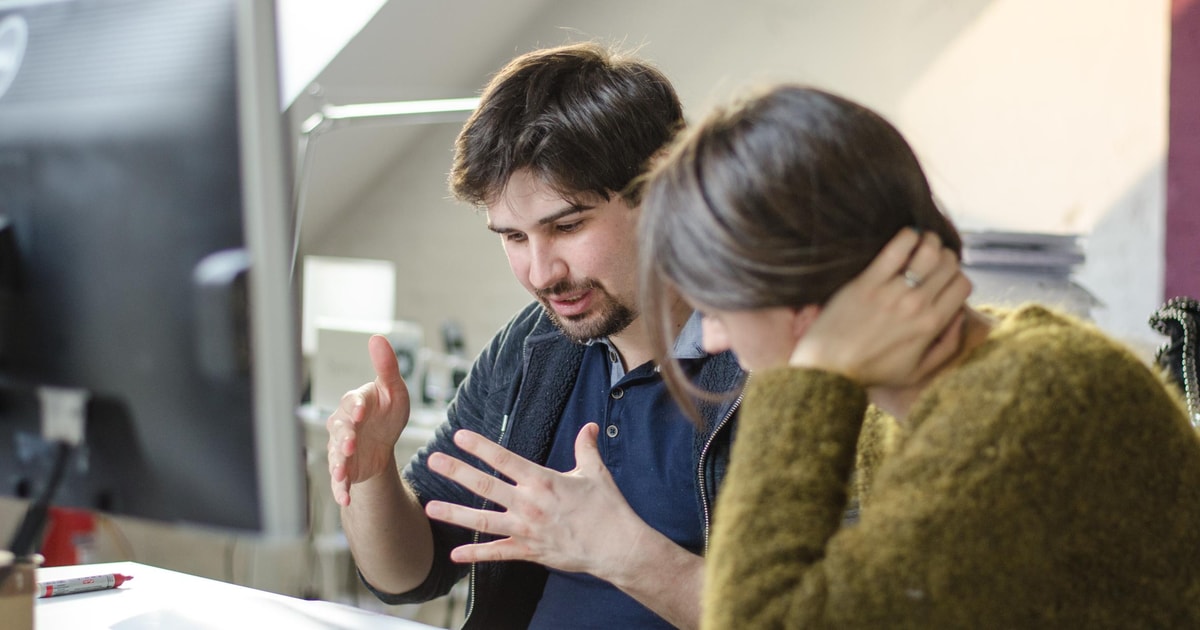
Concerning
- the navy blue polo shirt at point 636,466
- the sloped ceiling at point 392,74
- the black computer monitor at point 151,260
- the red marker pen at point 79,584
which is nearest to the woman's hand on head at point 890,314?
the black computer monitor at point 151,260

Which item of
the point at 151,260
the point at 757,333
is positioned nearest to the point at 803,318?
the point at 757,333

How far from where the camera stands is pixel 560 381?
4.73ft

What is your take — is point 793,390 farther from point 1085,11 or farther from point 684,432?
point 1085,11

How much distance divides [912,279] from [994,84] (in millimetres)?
2187

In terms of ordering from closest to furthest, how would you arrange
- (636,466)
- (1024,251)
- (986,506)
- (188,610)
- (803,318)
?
(986,506) < (803,318) < (188,610) < (636,466) < (1024,251)

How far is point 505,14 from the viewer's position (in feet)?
11.5

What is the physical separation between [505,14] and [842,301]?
114 inches

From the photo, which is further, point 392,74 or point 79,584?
point 392,74

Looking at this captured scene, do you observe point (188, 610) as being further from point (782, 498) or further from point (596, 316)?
point (782, 498)

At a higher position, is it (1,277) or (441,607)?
(1,277)

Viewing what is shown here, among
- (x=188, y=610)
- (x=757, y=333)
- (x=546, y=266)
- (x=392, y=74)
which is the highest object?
(x=392, y=74)

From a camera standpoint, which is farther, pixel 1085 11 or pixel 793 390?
pixel 1085 11

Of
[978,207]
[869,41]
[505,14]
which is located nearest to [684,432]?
[978,207]

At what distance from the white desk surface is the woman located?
48 centimetres
